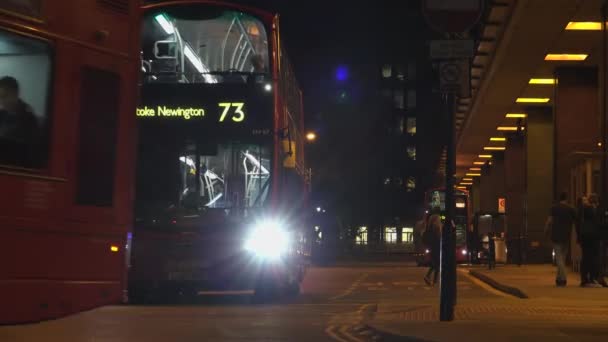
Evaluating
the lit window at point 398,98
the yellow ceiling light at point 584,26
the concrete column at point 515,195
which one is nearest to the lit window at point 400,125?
the lit window at point 398,98

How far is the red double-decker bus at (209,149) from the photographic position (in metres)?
17.1

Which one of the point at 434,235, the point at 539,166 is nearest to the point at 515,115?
the point at 539,166

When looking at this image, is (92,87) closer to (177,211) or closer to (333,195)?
Result: (177,211)

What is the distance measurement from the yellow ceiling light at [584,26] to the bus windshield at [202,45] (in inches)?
423

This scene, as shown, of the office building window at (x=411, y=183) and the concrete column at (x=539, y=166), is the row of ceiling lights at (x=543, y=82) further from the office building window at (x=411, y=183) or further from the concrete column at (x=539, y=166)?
the office building window at (x=411, y=183)

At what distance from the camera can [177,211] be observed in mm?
17125

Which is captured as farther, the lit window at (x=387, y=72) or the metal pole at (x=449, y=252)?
the lit window at (x=387, y=72)

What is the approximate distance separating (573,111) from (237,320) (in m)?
19.0

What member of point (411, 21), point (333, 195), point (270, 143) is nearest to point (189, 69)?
point (270, 143)

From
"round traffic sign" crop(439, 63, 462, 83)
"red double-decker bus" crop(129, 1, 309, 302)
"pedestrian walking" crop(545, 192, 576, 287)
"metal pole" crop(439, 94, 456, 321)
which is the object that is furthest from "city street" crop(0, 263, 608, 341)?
"round traffic sign" crop(439, 63, 462, 83)

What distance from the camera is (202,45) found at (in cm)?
1777

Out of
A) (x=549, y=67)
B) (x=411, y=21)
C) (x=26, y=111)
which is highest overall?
(x=411, y=21)

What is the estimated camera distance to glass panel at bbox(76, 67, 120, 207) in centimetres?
844

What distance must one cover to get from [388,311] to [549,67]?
17.2 metres
